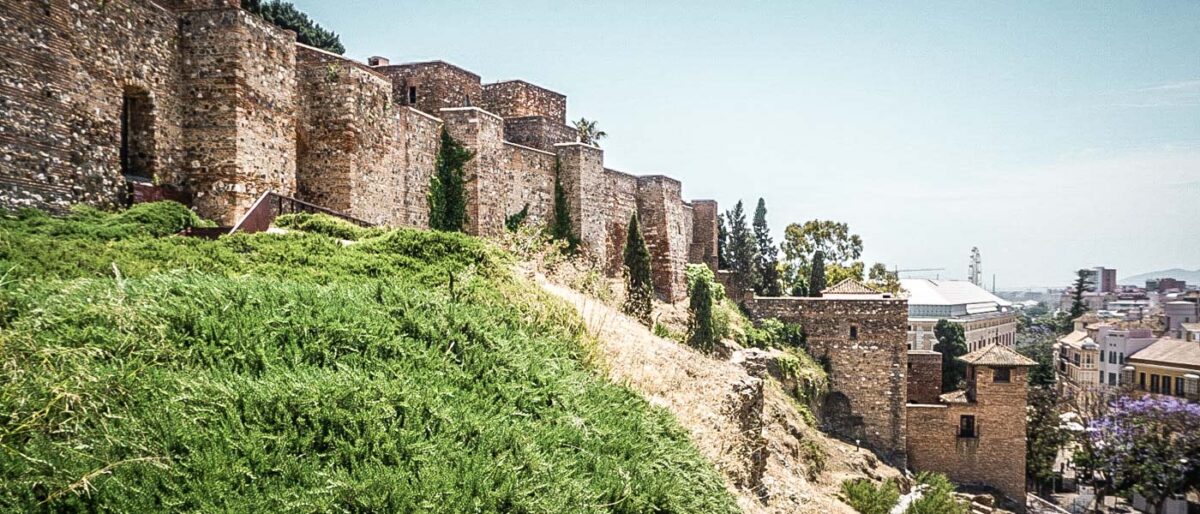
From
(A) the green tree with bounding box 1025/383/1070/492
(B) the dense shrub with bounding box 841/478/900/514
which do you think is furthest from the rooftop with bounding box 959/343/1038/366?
(B) the dense shrub with bounding box 841/478/900/514

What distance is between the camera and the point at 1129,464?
26.5 metres

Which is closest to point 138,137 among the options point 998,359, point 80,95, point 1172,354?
point 80,95

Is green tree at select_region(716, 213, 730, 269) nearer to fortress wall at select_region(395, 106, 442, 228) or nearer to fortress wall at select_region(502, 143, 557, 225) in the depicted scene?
fortress wall at select_region(502, 143, 557, 225)

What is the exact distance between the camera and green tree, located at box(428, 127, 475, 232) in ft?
61.6

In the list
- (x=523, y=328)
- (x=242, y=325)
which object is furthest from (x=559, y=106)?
(x=242, y=325)

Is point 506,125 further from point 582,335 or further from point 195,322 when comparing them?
point 195,322

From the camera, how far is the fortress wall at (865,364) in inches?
1023

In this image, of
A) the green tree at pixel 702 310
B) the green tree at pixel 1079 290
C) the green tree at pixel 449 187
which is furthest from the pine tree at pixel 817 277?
the green tree at pixel 1079 290

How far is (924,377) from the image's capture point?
28.3m

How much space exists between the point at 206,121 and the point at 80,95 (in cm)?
239

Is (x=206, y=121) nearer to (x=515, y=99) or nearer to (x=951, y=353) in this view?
(x=515, y=99)

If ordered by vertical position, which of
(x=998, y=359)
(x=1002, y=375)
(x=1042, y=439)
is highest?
(x=998, y=359)

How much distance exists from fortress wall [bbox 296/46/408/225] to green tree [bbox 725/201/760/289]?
75.8 ft

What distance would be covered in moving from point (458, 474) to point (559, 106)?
987 inches
